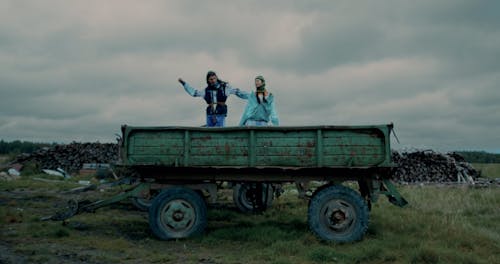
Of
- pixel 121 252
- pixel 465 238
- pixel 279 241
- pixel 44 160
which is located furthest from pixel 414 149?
pixel 44 160

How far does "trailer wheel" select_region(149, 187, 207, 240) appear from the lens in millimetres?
6652

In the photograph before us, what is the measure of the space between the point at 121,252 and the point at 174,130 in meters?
1.91

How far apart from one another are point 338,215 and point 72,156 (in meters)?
18.2

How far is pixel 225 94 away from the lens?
27.0ft

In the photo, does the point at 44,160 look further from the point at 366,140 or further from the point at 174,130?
the point at 366,140

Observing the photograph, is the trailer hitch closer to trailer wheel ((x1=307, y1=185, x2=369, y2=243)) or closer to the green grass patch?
trailer wheel ((x1=307, y1=185, x2=369, y2=243))

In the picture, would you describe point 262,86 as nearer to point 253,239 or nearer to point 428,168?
point 253,239

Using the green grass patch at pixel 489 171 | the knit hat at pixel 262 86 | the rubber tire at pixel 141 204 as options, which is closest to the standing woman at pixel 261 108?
the knit hat at pixel 262 86

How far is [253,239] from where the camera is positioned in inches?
261

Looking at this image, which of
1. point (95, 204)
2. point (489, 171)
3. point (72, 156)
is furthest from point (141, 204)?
point (489, 171)

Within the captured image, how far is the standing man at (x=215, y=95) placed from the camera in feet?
26.8

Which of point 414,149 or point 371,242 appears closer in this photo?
point 371,242

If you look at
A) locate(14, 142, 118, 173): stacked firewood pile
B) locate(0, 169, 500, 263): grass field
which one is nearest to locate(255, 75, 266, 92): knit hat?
locate(0, 169, 500, 263): grass field

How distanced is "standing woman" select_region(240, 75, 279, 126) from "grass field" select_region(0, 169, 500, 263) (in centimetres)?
178
